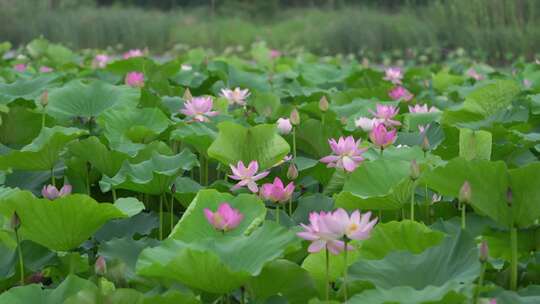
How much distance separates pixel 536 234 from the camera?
1122mm

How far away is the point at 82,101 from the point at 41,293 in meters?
1.05

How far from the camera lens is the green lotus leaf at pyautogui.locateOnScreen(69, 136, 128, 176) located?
1431 millimetres

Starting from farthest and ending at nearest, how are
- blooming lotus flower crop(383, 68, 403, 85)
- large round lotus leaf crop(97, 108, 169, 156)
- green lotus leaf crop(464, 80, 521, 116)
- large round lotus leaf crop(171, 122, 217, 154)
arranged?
blooming lotus flower crop(383, 68, 403, 85) → green lotus leaf crop(464, 80, 521, 116) → large round lotus leaf crop(97, 108, 169, 156) → large round lotus leaf crop(171, 122, 217, 154)

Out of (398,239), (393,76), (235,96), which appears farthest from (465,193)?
(393,76)

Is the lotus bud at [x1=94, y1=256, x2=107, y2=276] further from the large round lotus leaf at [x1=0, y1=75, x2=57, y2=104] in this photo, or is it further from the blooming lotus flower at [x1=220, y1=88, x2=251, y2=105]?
the large round lotus leaf at [x1=0, y1=75, x2=57, y2=104]

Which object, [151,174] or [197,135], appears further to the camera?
[197,135]

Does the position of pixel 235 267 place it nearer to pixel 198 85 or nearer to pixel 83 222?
pixel 83 222

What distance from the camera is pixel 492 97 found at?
76.4 inches

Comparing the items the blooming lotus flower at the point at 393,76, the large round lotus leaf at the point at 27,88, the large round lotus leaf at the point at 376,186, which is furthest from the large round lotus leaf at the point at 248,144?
the blooming lotus flower at the point at 393,76

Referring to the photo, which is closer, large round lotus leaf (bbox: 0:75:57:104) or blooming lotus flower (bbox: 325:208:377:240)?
blooming lotus flower (bbox: 325:208:377:240)

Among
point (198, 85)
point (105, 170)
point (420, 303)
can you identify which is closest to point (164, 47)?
point (198, 85)

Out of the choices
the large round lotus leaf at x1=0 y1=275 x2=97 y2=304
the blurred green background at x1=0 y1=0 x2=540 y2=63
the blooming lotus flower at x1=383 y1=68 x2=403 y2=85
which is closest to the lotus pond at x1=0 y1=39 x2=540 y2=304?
the large round lotus leaf at x1=0 y1=275 x2=97 y2=304

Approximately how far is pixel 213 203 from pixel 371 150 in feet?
1.19

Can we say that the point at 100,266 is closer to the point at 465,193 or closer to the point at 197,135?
the point at 465,193
